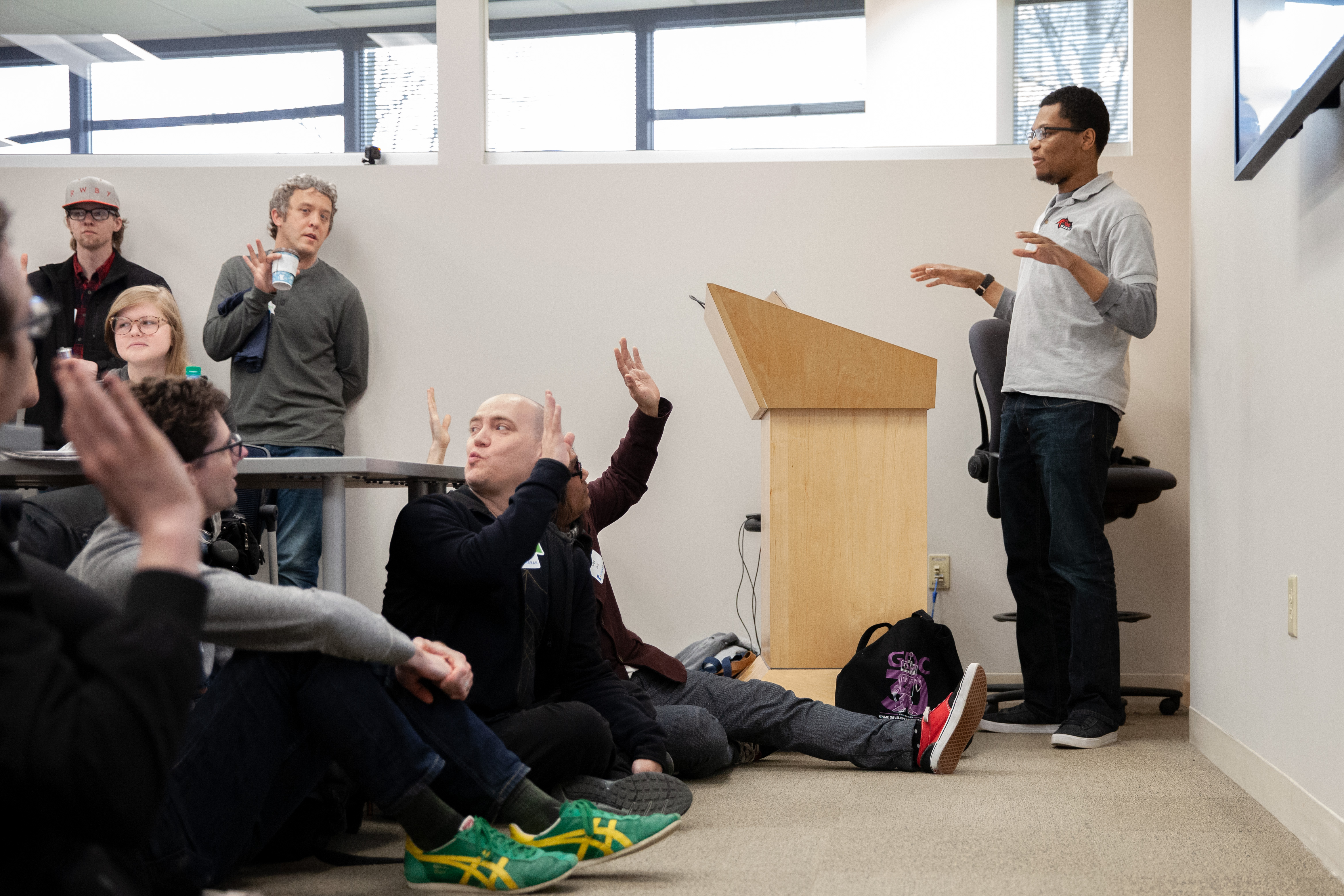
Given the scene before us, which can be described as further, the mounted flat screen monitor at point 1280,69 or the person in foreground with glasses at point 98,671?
the mounted flat screen monitor at point 1280,69

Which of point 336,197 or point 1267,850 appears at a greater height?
point 336,197

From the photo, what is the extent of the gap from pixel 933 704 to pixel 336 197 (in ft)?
8.76

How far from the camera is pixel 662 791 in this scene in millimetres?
1869

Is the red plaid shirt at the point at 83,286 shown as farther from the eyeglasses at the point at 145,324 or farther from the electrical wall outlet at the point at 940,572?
the electrical wall outlet at the point at 940,572

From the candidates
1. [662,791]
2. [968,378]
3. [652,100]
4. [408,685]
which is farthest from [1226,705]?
[652,100]

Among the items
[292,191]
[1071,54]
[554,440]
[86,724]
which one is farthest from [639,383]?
[1071,54]

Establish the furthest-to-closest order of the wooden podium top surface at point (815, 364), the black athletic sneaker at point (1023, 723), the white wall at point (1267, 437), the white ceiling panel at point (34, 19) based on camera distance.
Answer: the white ceiling panel at point (34, 19)
the black athletic sneaker at point (1023, 723)
the wooden podium top surface at point (815, 364)
the white wall at point (1267, 437)

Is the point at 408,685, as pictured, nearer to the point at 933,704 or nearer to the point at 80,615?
→ the point at 80,615

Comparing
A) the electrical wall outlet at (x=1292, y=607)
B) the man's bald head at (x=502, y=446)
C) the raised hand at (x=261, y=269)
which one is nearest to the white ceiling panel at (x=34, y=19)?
the raised hand at (x=261, y=269)

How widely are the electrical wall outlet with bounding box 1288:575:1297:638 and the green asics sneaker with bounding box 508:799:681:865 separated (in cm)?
115

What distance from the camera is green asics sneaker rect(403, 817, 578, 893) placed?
143 cm

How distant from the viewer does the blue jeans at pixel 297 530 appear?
361 centimetres

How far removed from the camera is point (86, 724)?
0.68m

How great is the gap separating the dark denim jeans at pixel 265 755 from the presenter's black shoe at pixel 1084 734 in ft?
5.81
